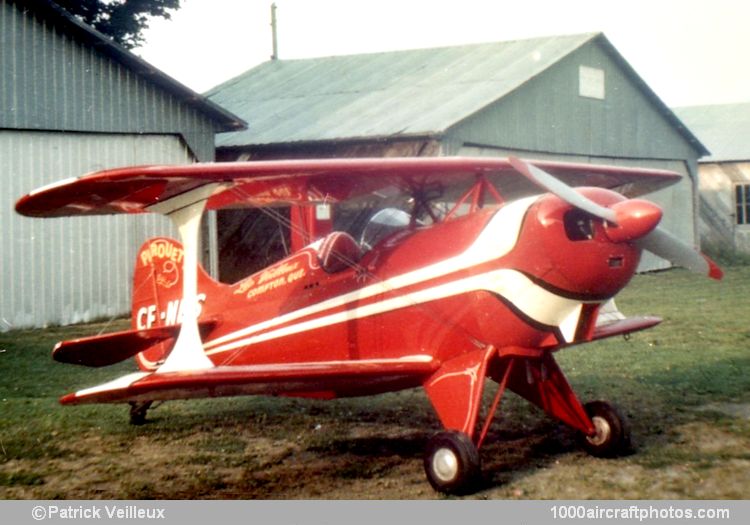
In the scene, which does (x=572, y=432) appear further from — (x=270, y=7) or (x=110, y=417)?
(x=270, y=7)

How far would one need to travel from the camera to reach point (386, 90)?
19.6m

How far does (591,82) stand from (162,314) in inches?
591

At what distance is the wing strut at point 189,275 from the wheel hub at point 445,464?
1363 millimetres

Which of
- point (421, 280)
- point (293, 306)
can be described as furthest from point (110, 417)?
point (421, 280)

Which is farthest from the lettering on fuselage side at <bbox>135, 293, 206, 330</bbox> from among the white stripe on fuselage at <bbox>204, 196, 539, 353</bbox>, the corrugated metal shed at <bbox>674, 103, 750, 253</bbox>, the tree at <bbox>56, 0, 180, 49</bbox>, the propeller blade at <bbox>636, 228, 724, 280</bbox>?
the corrugated metal shed at <bbox>674, 103, 750, 253</bbox>

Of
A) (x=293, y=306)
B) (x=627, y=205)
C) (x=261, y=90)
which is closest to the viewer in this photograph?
(x=627, y=205)

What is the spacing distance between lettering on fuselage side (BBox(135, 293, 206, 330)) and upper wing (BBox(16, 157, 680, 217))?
1.00 m

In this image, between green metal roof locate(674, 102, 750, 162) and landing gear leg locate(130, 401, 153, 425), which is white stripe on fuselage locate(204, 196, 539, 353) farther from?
green metal roof locate(674, 102, 750, 162)

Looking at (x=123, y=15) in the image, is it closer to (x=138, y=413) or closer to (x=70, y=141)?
(x=70, y=141)

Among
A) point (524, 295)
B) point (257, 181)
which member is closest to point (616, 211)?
point (524, 295)

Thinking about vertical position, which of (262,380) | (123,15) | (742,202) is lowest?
(262,380)

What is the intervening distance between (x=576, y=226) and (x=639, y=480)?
4.90 feet

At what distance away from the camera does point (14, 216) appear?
13.2 metres

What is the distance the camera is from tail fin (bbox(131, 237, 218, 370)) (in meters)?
7.50
